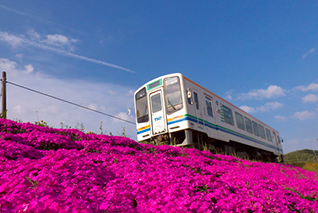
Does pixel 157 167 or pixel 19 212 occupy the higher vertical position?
pixel 157 167

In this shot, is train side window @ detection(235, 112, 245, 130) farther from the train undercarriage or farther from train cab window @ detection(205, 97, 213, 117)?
train cab window @ detection(205, 97, 213, 117)

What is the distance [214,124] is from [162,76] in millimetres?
3750

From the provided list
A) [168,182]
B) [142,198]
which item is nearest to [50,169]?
[142,198]

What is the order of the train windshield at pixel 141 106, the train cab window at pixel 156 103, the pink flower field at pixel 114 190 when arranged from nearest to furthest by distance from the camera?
the pink flower field at pixel 114 190 < the train cab window at pixel 156 103 < the train windshield at pixel 141 106

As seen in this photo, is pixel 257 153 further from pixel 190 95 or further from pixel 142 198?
pixel 142 198

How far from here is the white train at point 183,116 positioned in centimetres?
1085

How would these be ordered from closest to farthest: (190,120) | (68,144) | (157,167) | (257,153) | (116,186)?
(116,186) → (157,167) → (68,144) → (190,120) → (257,153)

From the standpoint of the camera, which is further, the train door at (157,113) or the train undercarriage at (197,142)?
the train door at (157,113)

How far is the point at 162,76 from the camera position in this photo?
39.2ft

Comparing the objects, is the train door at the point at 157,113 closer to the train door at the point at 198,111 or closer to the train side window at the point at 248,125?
the train door at the point at 198,111

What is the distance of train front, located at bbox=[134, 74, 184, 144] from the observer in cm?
1116

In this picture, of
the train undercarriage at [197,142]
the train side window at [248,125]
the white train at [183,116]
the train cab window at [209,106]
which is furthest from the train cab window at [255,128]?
the train cab window at [209,106]

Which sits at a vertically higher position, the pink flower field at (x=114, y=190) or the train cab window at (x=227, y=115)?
the train cab window at (x=227, y=115)

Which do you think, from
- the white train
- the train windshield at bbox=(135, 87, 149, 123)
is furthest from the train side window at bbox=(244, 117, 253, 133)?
the train windshield at bbox=(135, 87, 149, 123)
